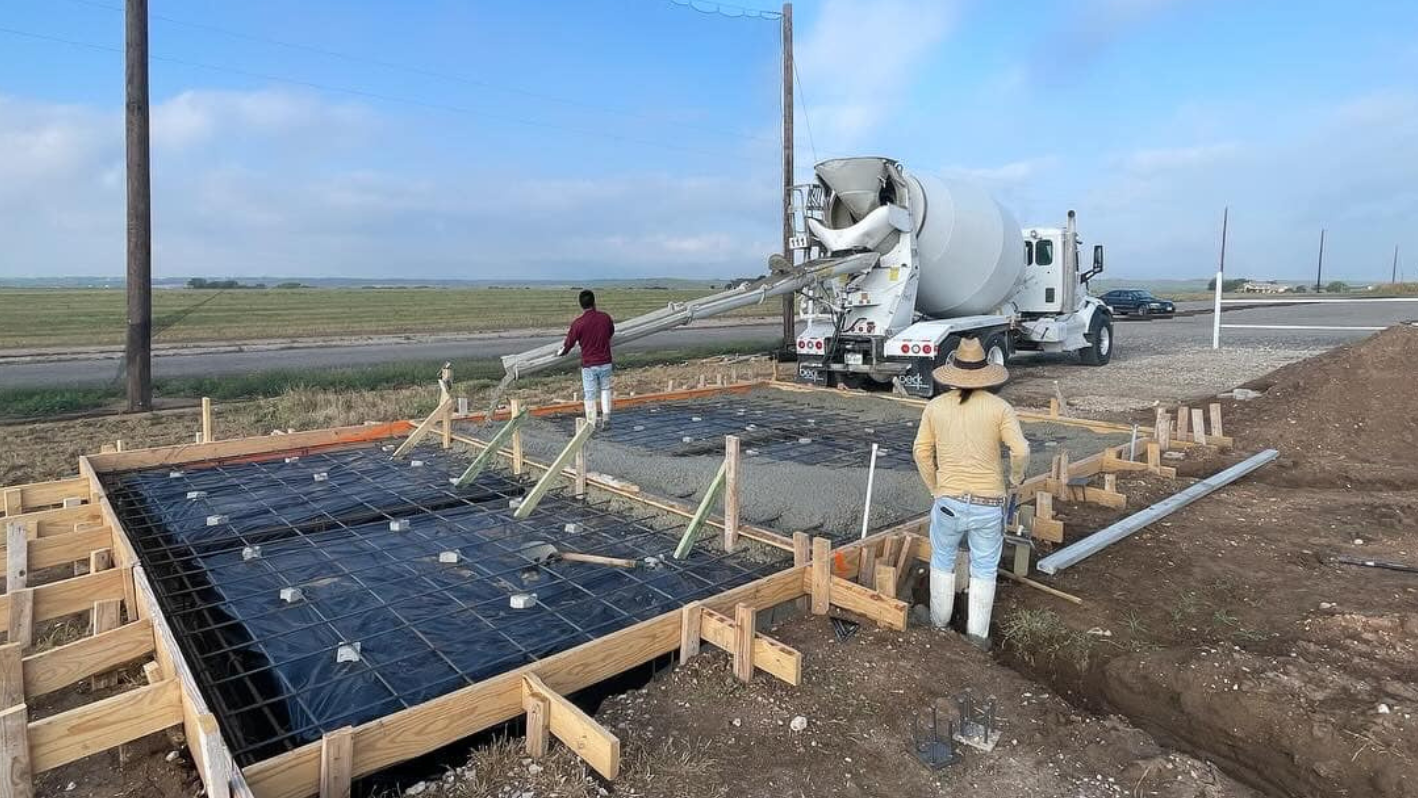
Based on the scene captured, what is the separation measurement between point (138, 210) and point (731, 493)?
31.4 ft

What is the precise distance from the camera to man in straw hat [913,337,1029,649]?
12.7 ft

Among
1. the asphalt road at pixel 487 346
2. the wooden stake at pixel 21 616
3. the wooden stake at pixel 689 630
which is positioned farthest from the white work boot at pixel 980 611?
the asphalt road at pixel 487 346

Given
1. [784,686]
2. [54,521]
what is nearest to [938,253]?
[784,686]

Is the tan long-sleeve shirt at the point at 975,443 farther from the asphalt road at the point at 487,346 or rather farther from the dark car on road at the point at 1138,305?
the dark car on road at the point at 1138,305

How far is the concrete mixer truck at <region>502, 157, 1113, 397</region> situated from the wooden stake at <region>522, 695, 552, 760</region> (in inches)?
269

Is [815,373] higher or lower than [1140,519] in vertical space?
higher

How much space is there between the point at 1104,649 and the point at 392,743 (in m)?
3.26

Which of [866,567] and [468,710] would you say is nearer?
[468,710]

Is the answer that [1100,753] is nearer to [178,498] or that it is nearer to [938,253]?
[178,498]

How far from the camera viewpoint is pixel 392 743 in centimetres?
283

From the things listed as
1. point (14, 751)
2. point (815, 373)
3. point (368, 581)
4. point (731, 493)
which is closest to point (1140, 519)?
point (731, 493)

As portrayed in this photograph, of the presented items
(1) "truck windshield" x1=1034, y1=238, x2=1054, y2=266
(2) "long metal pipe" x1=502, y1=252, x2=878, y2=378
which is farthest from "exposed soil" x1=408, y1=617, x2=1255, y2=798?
(1) "truck windshield" x1=1034, y1=238, x2=1054, y2=266

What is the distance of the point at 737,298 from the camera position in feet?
34.8

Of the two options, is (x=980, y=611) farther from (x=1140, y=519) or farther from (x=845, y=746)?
(x=1140, y=519)
